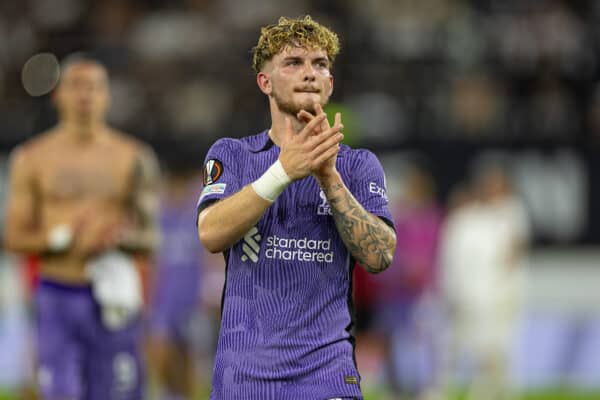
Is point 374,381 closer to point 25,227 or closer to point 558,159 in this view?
point 558,159

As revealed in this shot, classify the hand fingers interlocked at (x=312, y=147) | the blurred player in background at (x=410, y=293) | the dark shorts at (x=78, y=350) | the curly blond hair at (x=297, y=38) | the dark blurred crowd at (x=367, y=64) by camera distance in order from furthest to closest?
the dark blurred crowd at (x=367, y=64)
the blurred player in background at (x=410, y=293)
the dark shorts at (x=78, y=350)
the curly blond hair at (x=297, y=38)
the hand fingers interlocked at (x=312, y=147)

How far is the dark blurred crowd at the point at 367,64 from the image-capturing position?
17.8 metres

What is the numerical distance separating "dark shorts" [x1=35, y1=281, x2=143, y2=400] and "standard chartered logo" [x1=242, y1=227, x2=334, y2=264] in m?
3.44

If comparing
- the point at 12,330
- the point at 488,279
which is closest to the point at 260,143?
the point at 488,279

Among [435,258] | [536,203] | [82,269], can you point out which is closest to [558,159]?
[536,203]

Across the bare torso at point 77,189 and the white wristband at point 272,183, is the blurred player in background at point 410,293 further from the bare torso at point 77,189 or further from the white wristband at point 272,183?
the white wristband at point 272,183

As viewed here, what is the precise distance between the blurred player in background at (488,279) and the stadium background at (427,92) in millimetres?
1177

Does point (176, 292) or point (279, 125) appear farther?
point (176, 292)

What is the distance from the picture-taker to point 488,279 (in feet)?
50.4

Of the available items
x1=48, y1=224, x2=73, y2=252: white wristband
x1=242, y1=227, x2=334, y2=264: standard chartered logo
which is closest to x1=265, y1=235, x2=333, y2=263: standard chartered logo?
x1=242, y1=227, x2=334, y2=264: standard chartered logo

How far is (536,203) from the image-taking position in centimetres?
1778

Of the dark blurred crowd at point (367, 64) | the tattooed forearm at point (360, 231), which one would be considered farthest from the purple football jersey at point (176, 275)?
the tattooed forearm at point (360, 231)

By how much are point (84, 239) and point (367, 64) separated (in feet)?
35.1

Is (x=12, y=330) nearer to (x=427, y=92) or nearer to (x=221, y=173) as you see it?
(x=427, y=92)
